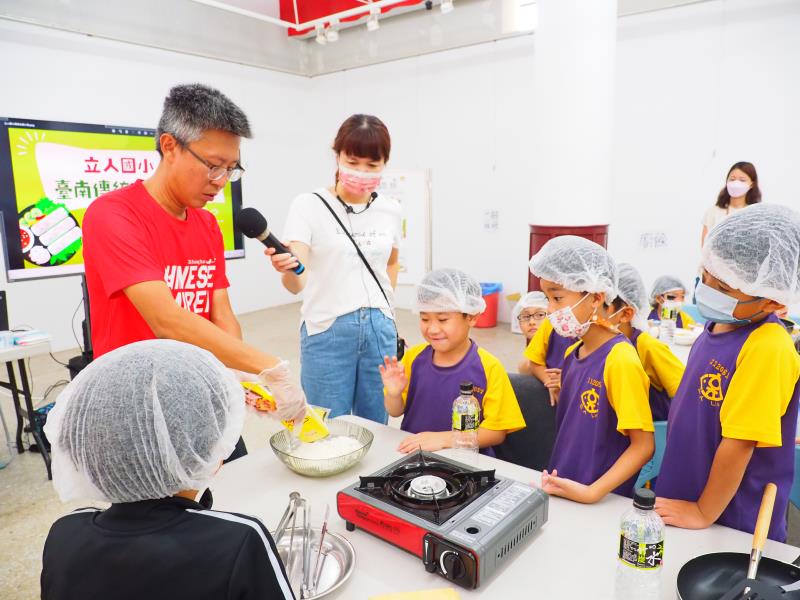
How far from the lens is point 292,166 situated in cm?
740

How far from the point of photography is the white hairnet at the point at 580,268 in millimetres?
1584

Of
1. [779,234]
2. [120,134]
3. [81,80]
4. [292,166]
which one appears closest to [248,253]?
[292,166]

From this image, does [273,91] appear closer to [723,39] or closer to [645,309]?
[723,39]

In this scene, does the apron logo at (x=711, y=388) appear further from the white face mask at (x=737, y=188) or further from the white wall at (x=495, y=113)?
the white wall at (x=495, y=113)

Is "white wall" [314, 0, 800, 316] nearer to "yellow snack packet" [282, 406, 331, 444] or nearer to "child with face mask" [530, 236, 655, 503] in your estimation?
"child with face mask" [530, 236, 655, 503]

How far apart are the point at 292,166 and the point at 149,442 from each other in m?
7.02

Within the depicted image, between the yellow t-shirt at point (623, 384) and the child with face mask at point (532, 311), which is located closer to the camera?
the yellow t-shirt at point (623, 384)

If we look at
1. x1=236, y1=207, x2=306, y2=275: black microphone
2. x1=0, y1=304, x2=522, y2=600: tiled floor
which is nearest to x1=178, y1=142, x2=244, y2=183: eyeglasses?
x1=236, y1=207, x2=306, y2=275: black microphone

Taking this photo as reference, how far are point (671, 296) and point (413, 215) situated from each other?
155 inches

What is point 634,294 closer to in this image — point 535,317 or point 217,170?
point 535,317

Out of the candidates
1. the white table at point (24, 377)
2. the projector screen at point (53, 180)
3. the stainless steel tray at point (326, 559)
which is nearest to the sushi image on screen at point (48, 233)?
the projector screen at point (53, 180)

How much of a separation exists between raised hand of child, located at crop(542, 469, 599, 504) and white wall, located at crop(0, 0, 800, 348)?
4.02 metres

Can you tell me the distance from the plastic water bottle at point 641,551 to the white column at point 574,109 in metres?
3.09

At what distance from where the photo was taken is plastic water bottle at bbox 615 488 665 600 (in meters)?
0.90
